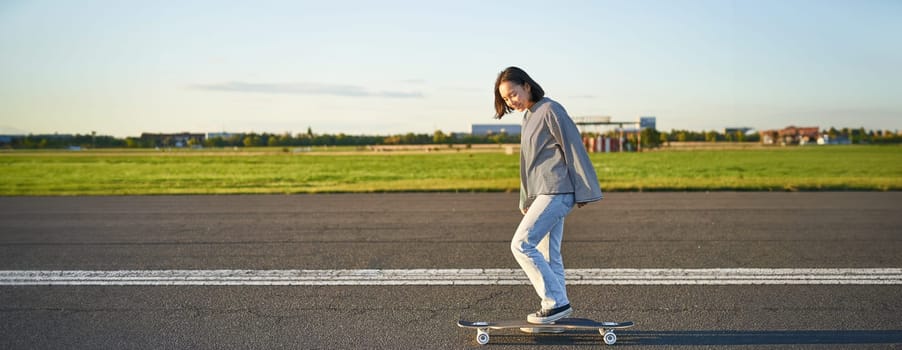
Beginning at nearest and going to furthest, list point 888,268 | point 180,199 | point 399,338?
point 399,338 → point 888,268 → point 180,199

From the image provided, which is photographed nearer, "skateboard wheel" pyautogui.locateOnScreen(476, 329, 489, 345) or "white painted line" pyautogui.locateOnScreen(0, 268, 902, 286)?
"skateboard wheel" pyautogui.locateOnScreen(476, 329, 489, 345)

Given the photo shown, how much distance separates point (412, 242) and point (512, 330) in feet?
12.6

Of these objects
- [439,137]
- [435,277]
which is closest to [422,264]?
[435,277]

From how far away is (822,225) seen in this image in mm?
9758

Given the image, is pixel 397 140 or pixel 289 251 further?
pixel 397 140

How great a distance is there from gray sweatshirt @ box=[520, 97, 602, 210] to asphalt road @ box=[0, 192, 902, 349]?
1.02m

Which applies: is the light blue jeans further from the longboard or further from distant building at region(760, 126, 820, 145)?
distant building at region(760, 126, 820, 145)

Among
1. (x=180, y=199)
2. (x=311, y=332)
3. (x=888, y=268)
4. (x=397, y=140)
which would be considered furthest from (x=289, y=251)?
(x=397, y=140)

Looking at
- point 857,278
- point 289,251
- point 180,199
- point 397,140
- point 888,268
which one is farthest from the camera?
point 397,140

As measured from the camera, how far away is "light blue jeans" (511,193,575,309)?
4477 mm

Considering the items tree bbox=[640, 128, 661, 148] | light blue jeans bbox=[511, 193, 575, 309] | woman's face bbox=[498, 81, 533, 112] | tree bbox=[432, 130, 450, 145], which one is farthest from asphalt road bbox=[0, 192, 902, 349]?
tree bbox=[432, 130, 450, 145]

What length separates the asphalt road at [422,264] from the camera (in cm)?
463

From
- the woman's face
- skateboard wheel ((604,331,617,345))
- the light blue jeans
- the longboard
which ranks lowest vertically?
skateboard wheel ((604,331,617,345))

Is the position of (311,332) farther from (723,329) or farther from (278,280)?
(723,329)
